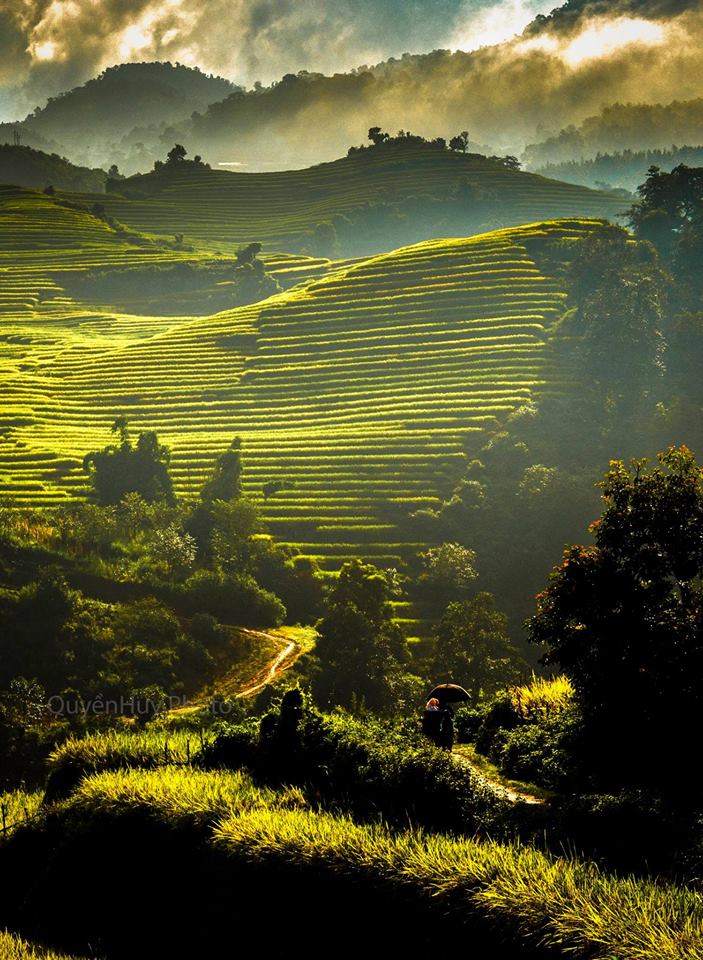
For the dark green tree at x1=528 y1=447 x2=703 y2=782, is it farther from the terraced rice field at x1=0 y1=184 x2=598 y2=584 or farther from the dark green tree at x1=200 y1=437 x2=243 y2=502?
the dark green tree at x1=200 y1=437 x2=243 y2=502

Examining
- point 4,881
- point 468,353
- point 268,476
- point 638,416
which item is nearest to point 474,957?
point 4,881

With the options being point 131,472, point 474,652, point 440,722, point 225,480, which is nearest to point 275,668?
point 474,652

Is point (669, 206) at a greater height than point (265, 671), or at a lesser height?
greater

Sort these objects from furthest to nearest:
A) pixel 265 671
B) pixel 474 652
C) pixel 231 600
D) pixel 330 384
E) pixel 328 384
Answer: pixel 328 384, pixel 330 384, pixel 231 600, pixel 265 671, pixel 474 652

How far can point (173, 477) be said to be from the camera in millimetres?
107500

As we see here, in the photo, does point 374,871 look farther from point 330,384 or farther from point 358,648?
point 330,384

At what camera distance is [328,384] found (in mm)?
132125

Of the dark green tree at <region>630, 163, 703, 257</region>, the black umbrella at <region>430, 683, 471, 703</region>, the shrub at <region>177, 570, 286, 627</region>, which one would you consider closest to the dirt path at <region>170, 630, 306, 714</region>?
the shrub at <region>177, 570, 286, 627</region>

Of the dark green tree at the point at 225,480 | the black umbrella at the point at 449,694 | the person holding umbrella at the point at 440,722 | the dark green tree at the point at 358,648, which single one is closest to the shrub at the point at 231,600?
the dark green tree at the point at 358,648

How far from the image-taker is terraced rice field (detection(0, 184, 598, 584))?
4035 inches

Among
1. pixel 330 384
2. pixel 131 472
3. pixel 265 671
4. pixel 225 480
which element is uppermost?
pixel 330 384

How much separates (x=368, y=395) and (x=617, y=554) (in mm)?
98467

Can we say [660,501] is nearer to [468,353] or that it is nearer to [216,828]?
[216,828]

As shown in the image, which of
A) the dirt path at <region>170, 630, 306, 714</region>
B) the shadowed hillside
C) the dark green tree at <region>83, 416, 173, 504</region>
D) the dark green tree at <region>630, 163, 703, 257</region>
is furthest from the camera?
the dark green tree at <region>630, 163, 703, 257</region>
